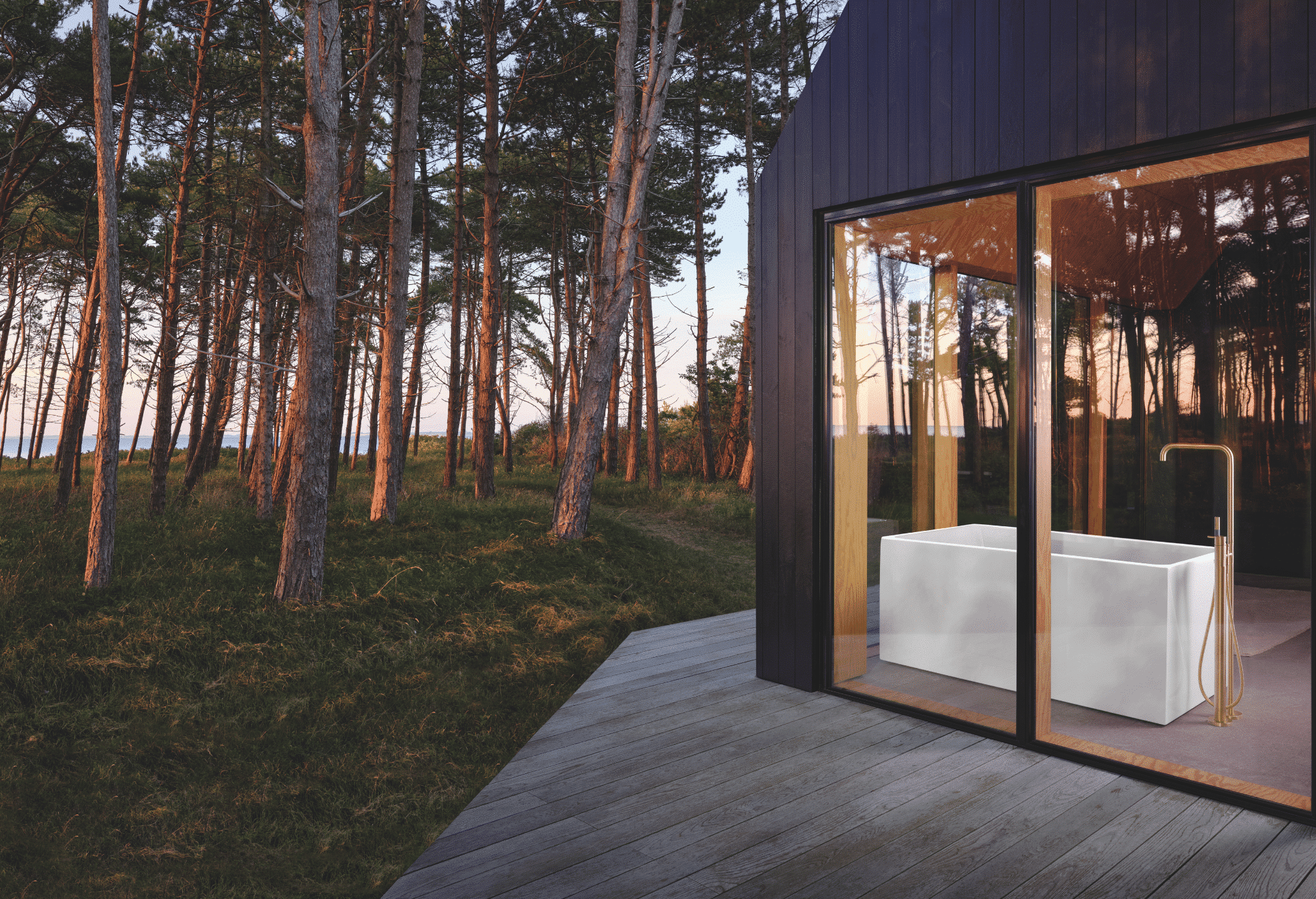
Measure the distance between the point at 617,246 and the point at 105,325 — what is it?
4361mm

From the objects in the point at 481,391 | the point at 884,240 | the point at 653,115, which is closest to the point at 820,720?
the point at 884,240

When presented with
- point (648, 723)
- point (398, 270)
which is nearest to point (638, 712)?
point (648, 723)

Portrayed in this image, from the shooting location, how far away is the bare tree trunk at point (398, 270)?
770cm

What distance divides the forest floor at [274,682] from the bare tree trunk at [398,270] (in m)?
0.61

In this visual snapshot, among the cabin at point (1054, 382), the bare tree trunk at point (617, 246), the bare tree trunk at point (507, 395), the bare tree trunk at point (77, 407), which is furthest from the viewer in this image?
the bare tree trunk at point (507, 395)

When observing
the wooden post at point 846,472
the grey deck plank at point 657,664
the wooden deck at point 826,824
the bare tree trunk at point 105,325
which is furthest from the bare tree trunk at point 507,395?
the wooden deck at point 826,824

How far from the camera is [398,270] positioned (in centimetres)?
787

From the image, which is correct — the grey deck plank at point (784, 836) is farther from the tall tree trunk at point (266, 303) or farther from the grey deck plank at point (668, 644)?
the tall tree trunk at point (266, 303)

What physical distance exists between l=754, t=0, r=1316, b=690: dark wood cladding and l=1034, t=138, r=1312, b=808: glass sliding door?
0.84ft

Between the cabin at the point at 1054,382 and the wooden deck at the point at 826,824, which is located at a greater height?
the cabin at the point at 1054,382

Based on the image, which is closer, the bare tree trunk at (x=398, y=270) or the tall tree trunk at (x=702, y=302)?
the bare tree trunk at (x=398, y=270)

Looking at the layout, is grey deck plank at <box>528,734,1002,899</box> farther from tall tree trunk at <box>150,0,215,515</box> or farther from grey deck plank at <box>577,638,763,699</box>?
tall tree trunk at <box>150,0,215,515</box>

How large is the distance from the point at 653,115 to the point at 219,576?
5.65 meters

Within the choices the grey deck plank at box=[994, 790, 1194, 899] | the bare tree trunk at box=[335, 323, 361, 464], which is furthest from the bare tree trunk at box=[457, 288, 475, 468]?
the grey deck plank at box=[994, 790, 1194, 899]
